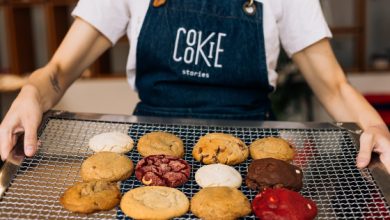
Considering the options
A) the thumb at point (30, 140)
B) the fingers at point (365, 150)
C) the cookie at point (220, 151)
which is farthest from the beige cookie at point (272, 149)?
the thumb at point (30, 140)

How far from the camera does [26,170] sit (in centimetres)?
112

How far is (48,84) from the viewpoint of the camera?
1.44 metres

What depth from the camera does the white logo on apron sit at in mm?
1535

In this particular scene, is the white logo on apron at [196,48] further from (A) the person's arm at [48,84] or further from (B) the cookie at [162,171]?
(B) the cookie at [162,171]

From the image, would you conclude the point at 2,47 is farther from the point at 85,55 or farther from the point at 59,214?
the point at 59,214

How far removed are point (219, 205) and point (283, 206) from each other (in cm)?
14

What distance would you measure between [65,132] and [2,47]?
2638 mm

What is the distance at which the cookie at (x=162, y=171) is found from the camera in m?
1.15

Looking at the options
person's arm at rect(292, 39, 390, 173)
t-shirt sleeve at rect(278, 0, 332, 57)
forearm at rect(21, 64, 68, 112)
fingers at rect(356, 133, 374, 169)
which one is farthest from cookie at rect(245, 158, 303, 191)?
forearm at rect(21, 64, 68, 112)

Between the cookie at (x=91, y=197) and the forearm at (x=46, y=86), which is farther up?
the forearm at (x=46, y=86)

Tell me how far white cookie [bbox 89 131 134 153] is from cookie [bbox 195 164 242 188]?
0.72ft

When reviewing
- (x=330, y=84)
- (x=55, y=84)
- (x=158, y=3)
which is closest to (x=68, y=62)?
(x=55, y=84)

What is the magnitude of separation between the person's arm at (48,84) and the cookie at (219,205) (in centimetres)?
41

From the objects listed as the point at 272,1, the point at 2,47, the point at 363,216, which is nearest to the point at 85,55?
the point at 272,1
